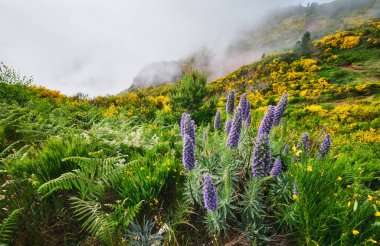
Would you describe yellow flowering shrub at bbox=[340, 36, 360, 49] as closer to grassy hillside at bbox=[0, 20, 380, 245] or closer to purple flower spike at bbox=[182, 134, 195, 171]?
grassy hillside at bbox=[0, 20, 380, 245]

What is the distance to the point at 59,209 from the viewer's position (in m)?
2.37

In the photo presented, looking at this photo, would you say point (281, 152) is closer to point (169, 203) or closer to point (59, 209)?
point (169, 203)

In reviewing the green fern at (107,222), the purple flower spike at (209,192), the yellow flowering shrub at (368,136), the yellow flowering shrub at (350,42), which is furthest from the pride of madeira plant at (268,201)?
the yellow flowering shrub at (350,42)

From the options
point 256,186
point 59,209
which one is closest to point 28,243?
point 59,209

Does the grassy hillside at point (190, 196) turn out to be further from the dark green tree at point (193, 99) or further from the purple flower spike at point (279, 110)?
the dark green tree at point (193, 99)

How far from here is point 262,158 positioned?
2082mm

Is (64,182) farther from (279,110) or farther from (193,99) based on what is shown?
(193,99)

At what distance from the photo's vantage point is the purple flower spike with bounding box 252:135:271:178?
2.07 metres

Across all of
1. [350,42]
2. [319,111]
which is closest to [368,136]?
[319,111]

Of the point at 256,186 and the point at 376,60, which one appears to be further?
the point at 376,60

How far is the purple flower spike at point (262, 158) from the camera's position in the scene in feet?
6.79

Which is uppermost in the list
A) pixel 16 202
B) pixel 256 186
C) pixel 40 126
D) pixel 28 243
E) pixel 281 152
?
pixel 40 126

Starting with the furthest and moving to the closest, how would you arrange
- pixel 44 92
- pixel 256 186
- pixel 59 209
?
pixel 44 92 < pixel 59 209 < pixel 256 186

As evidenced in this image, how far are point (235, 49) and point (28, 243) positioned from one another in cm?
12632
